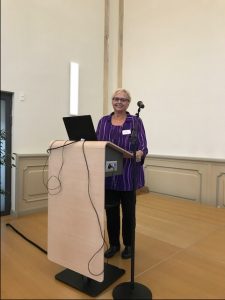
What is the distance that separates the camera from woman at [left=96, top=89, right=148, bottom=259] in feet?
6.33

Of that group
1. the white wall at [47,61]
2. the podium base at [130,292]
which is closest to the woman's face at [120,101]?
the podium base at [130,292]

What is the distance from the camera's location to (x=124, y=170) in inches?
76.5

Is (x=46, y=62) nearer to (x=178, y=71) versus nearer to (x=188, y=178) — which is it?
(x=178, y=71)

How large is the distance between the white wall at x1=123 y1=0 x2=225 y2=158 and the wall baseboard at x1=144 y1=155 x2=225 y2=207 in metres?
0.13

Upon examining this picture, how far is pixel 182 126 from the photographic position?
13.3 ft

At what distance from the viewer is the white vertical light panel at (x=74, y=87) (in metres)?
3.87

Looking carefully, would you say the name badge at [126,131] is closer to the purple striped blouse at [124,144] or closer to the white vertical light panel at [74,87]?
the purple striped blouse at [124,144]

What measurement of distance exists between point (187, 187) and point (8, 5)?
3327 millimetres

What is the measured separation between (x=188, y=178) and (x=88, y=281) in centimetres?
267

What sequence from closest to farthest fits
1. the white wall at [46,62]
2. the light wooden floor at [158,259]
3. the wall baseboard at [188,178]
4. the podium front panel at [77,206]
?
the light wooden floor at [158,259] < the podium front panel at [77,206] < the white wall at [46,62] < the wall baseboard at [188,178]

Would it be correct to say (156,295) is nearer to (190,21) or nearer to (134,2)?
(190,21)

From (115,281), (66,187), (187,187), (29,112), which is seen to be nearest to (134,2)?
(29,112)

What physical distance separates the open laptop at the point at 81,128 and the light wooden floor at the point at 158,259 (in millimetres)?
594

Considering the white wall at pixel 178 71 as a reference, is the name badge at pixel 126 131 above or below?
below
